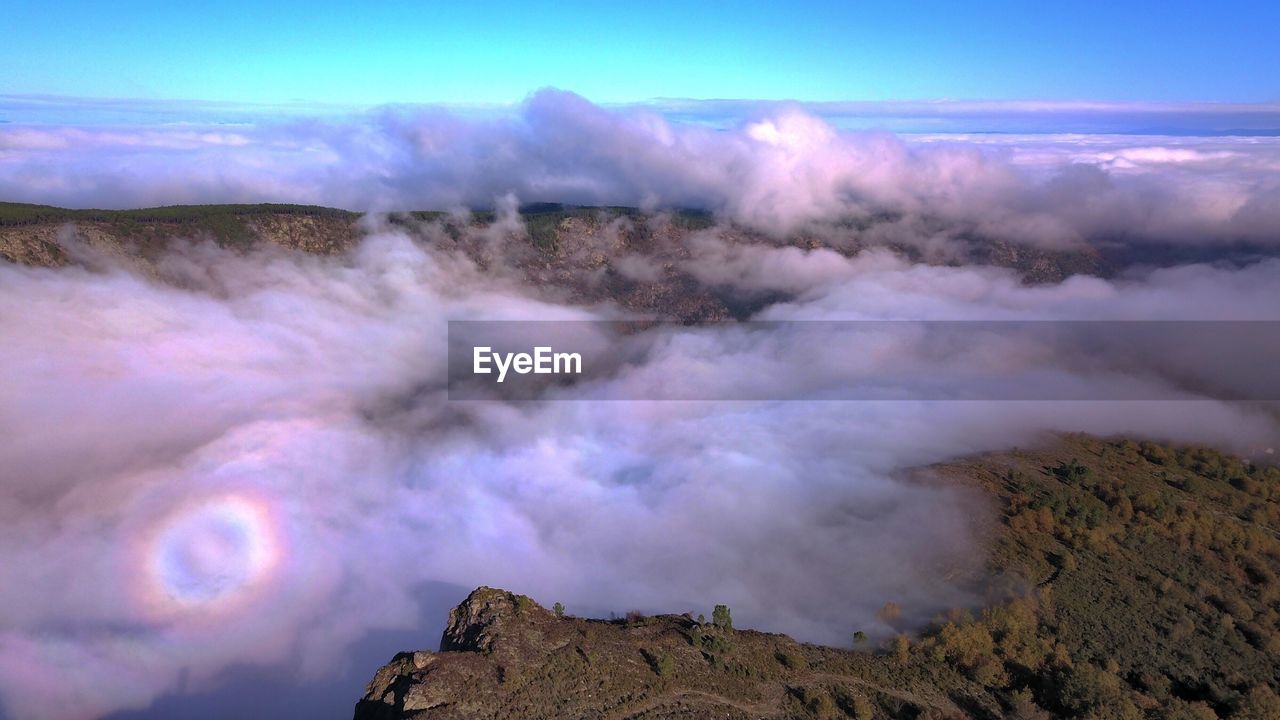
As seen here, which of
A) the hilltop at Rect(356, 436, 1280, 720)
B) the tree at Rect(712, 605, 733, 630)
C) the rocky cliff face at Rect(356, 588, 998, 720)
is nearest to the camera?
the rocky cliff face at Rect(356, 588, 998, 720)

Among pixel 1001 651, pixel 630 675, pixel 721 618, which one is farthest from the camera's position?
pixel 1001 651

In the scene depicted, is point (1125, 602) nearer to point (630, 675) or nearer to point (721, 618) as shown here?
point (721, 618)

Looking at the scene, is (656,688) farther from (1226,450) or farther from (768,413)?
(1226,450)

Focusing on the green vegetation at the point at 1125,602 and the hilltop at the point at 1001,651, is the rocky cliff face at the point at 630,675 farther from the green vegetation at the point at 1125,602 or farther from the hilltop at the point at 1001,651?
the green vegetation at the point at 1125,602

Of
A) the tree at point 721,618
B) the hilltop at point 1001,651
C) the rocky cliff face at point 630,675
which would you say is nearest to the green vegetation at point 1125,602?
the hilltop at point 1001,651

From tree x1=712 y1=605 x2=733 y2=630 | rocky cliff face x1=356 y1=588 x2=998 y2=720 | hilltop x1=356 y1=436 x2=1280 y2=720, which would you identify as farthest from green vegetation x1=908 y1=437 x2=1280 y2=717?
tree x1=712 y1=605 x2=733 y2=630

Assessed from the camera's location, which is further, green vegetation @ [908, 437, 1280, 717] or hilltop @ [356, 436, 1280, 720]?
green vegetation @ [908, 437, 1280, 717]

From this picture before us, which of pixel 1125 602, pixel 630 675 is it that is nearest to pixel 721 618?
pixel 630 675

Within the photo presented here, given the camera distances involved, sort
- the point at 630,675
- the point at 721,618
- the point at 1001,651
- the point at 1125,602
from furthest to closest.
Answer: the point at 1125,602
the point at 1001,651
the point at 721,618
the point at 630,675

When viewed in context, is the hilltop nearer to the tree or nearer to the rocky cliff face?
the rocky cliff face

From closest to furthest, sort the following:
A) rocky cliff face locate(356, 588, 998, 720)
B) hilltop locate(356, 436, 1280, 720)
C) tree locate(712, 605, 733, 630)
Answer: rocky cliff face locate(356, 588, 998, 720), hilltop locate(356, 436, 1280, 720), tree locate(712, 605, 733, 630)
